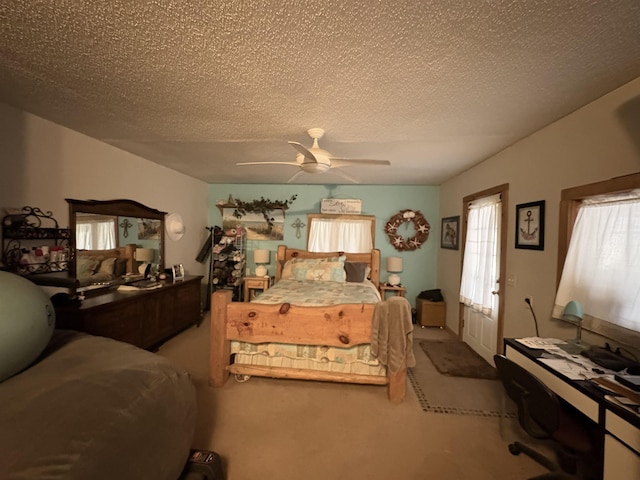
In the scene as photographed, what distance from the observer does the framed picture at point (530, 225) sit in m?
2.14

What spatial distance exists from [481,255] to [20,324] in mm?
3568

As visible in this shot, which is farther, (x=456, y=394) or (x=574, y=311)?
(x=456, y=394)

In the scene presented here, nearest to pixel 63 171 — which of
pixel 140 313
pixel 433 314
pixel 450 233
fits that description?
pixel 140 313

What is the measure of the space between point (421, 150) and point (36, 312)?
9.68ft

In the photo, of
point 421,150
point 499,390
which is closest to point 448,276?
point 499,390

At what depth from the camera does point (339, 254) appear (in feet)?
14.1

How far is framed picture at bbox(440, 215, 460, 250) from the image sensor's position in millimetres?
3725

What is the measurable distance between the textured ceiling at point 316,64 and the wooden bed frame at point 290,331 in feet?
4.94

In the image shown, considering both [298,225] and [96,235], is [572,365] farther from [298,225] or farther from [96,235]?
[96,235]

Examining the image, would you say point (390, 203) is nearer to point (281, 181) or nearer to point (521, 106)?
point (281, 181)

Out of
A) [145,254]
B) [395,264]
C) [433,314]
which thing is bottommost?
[433,314]

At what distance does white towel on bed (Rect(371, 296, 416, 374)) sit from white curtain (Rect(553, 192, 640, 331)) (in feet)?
3.56

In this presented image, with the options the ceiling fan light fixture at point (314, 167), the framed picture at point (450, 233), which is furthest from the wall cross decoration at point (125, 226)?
the framed picture at point (450, 233)

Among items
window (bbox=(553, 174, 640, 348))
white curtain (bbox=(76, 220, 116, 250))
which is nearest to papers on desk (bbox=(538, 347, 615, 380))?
window (bbox=(553, 174, 640, 348))
